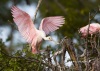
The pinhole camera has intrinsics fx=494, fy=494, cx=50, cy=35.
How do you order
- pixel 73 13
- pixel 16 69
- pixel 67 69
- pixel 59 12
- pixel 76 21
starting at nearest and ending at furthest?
pixel 67 69, pixel 16 69, pixel 76 21, pixel 73 13, pixel 59 12

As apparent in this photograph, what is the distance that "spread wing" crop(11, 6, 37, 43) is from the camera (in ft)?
16.0

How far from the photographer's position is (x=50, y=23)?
5066 mm

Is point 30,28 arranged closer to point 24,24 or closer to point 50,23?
point 24,24

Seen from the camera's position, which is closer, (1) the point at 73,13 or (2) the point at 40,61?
(2) the point at 40,61

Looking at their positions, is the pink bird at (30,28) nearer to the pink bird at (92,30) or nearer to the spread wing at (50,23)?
the spread wing at (50,23)

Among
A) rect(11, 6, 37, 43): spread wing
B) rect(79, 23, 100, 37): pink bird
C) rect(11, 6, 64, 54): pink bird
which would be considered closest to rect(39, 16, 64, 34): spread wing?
rect(11, 6, 64, 54): pink bird

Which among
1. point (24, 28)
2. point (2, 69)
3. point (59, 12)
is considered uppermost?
point (24, 28)

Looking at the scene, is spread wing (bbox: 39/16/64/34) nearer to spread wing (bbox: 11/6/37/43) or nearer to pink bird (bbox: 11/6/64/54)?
pink bird (bbox: 11/6/64/54)

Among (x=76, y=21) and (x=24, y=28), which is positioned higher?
(x=24, y=28)

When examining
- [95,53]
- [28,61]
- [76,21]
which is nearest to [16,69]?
[28,61]

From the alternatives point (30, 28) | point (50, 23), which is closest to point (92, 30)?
point (50, 23)

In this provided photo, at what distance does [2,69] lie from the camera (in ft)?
15.5

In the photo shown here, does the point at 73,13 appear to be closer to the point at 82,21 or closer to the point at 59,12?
the point at 82,21

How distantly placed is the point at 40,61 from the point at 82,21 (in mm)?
3633
